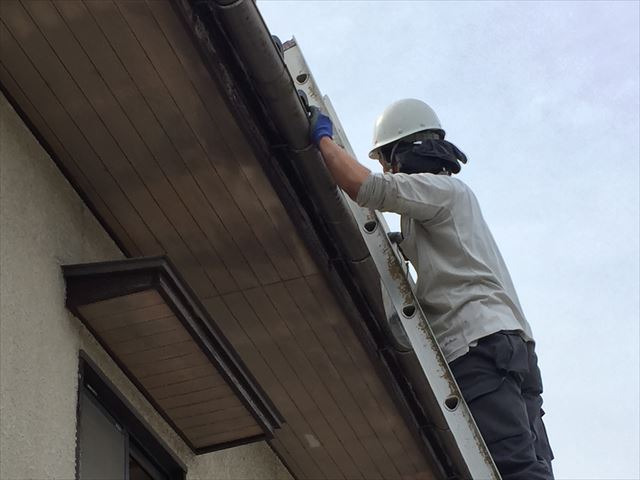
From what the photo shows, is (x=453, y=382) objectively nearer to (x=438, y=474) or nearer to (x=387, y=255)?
(x=387, y=255)

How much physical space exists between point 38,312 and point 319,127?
5.52 ft

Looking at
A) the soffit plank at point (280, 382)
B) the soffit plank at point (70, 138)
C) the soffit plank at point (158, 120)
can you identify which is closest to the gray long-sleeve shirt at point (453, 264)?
the soffit plank at point (158, 120)

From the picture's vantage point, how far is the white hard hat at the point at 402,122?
8.11 meters

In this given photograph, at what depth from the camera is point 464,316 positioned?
24.7ft

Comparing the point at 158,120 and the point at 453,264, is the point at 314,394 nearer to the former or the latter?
the point at 453,264

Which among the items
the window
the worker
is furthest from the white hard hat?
the window

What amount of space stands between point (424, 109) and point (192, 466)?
2.54 meters

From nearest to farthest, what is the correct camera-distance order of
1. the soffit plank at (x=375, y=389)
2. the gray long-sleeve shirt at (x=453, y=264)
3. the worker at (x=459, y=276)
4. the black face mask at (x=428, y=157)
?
1. the worker at (x=459, y=276)
2. the gray long-sleeve shirt at (x=453, y=264)
3. the soffit plank at (x=375, y=389)
4. the black face mask at (x=428, y=157)

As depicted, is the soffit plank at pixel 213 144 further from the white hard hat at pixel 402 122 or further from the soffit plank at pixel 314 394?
the white hard hat at pixel 402 122

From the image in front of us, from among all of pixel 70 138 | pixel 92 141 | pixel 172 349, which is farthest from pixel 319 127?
pixel 172 349

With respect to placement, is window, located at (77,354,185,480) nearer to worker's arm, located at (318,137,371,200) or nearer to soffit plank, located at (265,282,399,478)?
soffit plank, located at (265,282,399,478)

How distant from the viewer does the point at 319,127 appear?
6922 millimetres

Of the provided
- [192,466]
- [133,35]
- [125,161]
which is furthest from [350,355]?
[133,35]

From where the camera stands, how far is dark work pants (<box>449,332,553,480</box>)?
7211 millimetres
